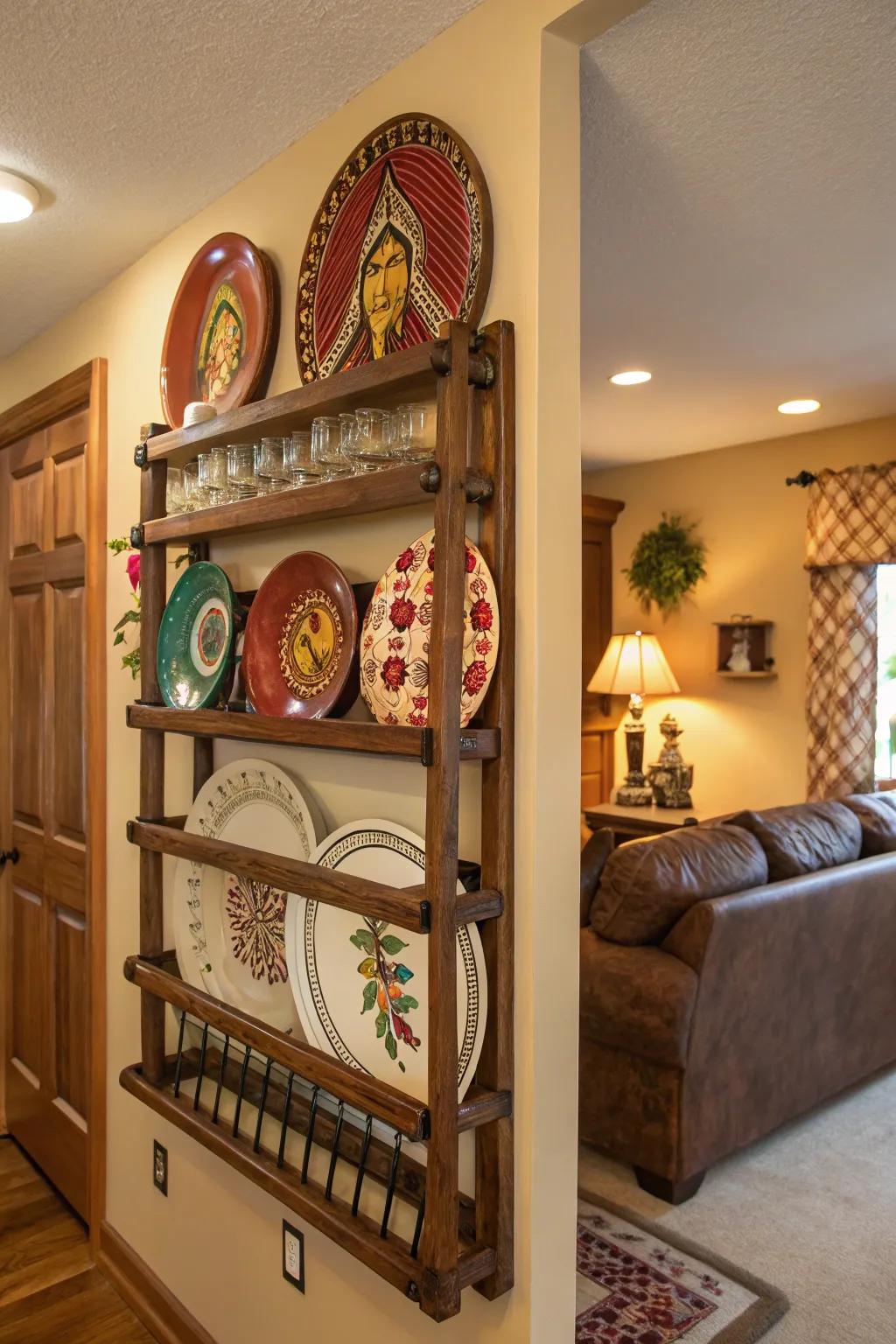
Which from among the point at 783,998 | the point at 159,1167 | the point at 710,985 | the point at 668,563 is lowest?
the point at 159,1167

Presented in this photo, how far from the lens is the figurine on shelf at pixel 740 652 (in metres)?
4.67

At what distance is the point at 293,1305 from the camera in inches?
68.5

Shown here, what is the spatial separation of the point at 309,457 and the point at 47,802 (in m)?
1.65

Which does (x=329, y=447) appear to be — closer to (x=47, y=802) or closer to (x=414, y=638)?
(x=414, y=638)

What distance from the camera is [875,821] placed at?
3.29 meters

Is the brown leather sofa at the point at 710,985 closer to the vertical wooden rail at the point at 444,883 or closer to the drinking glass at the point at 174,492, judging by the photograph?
the vertical wooden rail at the point at 444,883

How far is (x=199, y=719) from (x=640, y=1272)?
1701mm

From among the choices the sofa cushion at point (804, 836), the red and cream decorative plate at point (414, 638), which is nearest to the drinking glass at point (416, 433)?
the red and cream decorative plate at point (414, 638)

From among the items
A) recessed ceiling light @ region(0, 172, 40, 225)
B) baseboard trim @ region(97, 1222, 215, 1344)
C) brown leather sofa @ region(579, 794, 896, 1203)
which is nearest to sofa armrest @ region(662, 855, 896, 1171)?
brown leather sofa @ region(579, 794, 896, 1203)

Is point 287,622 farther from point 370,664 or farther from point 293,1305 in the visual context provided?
point 293,1305

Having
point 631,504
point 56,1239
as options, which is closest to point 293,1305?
point 56,1239

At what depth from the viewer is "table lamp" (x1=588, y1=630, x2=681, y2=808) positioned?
482cm

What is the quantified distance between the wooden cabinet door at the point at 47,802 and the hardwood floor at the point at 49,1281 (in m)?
0.08

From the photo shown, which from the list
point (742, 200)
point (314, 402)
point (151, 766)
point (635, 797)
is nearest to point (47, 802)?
point (151, 766)
